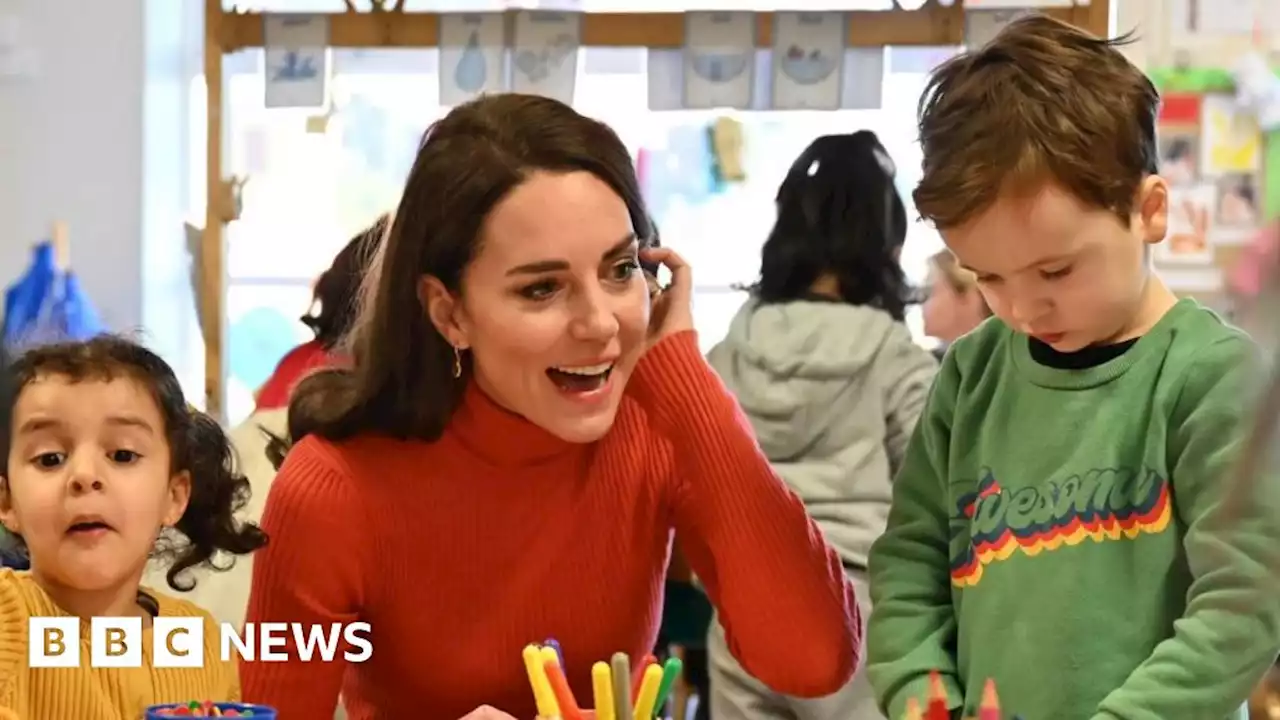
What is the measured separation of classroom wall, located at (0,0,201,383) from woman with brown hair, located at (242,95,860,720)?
1.66 m

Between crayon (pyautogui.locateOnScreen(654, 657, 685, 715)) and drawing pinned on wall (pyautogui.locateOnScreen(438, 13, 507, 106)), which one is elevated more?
drawing pinned on wall (pyautogui.locateOnScreen(438, 13, 507, 106))

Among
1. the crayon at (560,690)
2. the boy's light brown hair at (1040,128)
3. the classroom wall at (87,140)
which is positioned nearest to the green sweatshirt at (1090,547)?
the boy's light brown hair at (1040,128)

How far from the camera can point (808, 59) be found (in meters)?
2.43

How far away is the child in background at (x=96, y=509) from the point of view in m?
0.81

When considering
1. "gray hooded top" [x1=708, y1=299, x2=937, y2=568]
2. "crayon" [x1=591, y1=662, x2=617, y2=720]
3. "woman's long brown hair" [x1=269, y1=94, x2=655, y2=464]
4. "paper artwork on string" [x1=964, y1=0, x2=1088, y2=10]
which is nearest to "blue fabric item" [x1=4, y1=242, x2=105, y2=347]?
"gray hooded top" [x1=708, y1=299, x2=937, y2=568]

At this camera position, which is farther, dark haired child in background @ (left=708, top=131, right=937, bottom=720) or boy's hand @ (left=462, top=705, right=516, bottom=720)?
dark haired child in background @ (left=708, top=131, right=937, bottom=720)

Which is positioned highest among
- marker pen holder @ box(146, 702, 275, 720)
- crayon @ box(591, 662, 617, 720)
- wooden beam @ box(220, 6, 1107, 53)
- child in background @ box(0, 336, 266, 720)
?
wooden beam @ box(220, 6, 1107, 53)

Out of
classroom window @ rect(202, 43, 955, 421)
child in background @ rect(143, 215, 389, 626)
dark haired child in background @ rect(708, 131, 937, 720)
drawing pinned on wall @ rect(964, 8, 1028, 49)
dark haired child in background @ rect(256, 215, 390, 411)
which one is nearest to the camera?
child in background @ rect(143, 215, 389, 626)

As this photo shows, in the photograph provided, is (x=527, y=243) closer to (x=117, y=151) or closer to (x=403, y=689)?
(x=403, y=689)

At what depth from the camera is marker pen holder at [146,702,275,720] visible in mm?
748

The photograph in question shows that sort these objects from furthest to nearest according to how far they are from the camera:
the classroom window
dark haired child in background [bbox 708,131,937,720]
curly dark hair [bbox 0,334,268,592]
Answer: the classroom window
dark haired child in background [bbox 708,131,937,720]
curly dark hair [bbox 0,334,268,592]

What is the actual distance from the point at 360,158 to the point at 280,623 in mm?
1955

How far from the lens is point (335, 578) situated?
0.96 metres

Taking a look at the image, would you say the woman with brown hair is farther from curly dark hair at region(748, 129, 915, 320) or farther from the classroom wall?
the classroom wall
